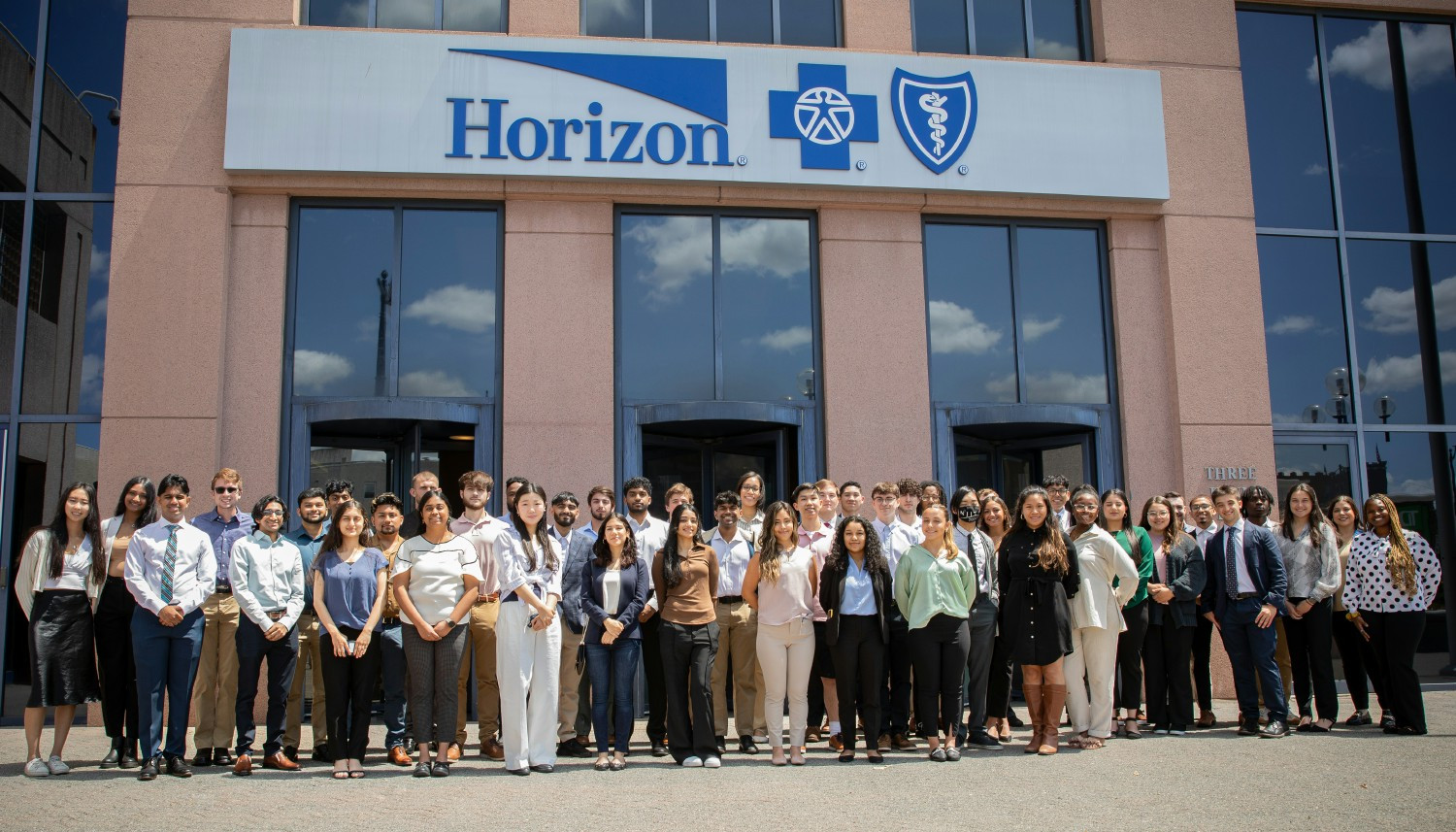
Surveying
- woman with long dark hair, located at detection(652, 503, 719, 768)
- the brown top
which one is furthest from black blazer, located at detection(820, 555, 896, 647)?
the brown top

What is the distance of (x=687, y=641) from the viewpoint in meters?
7.67

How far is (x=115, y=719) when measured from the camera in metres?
7.64

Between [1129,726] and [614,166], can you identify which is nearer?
[1129,726]

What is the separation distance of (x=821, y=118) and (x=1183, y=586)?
5.70m

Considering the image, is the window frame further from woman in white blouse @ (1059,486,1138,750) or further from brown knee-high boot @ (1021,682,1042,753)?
brown knee-high boot @ (1021,682,1042,753)

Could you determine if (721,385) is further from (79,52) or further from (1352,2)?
(1352,2)

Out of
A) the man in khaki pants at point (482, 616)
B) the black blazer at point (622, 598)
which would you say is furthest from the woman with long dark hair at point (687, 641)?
the man in khaki pants at point (482, 616)

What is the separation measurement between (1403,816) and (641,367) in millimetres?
7315

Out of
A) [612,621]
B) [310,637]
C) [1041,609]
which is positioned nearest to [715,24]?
[612,621]

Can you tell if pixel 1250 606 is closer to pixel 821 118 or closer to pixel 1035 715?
pixel 1035 715

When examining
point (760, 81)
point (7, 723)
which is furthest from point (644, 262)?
point (7, 723)

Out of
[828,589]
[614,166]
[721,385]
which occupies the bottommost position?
[828,589]

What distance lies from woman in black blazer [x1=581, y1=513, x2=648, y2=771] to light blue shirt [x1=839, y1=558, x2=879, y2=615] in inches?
55.7

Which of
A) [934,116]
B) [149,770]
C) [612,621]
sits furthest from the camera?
[934,116]
